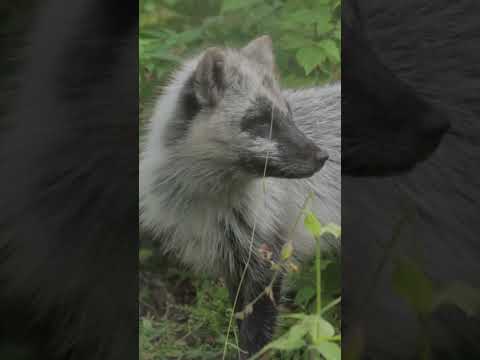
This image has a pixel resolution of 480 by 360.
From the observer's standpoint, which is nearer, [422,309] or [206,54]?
[206,54]

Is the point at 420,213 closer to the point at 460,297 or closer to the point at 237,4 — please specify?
the point at 460,297

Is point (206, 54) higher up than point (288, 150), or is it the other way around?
point (206, 54)

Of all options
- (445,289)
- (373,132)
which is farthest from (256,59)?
(445,289)

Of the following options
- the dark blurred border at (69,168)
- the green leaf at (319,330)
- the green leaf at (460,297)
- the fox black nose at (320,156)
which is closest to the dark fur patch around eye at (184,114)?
the dark blurred border at (69,168)

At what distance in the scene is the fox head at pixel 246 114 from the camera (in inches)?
78.4

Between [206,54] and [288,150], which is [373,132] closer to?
[288,150]

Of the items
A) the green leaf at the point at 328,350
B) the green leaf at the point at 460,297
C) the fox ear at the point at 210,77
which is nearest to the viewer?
the green leaf at the point at 328,350

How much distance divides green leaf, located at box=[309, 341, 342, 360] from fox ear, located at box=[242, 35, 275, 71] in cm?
87

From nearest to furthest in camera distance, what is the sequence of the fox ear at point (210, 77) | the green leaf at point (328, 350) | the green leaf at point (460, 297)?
the green leaf at point (328, 350) < the fox ear at point (210, 77) < the green leaf at point (460, 297)

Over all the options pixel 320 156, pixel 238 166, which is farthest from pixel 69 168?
pixel 320 156

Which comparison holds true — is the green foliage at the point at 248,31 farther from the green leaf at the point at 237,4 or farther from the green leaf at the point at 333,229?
the green leaf at the point at 333,229

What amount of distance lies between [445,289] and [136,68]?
1.23m

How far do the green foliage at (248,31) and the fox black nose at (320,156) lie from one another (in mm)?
233

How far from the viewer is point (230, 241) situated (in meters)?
2.17
